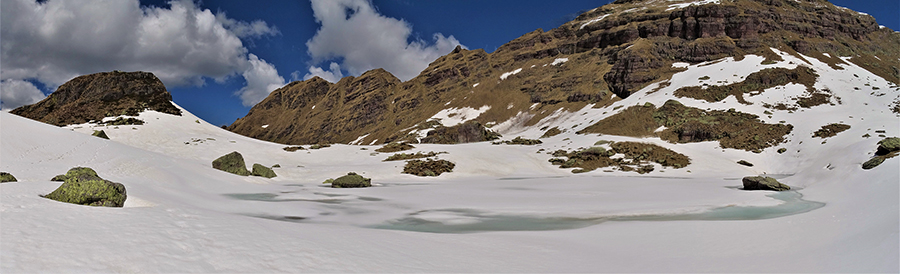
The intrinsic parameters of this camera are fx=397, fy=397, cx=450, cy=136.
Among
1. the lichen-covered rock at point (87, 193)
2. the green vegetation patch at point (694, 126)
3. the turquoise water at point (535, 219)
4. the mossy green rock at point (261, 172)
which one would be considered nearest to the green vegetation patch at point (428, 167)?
the mossy green rock at point (261, 172)

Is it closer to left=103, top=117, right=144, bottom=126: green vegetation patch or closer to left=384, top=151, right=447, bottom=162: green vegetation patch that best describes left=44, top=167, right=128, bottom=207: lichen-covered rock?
left=384, top=151, right=447, bottom=162: green vegetation patch

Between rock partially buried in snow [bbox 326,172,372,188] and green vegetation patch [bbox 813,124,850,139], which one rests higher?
green vegetation patch [bbox 813,124,850,139]

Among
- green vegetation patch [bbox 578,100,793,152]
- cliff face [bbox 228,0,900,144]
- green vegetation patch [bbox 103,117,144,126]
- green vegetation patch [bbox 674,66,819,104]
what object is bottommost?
green vegetation patch [bbox 103,117,144,126]

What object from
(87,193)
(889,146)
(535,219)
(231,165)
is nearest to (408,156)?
(231,165)

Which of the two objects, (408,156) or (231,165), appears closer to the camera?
(231,165)

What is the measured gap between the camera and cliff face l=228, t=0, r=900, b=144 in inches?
2886

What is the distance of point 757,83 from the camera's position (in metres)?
50.2

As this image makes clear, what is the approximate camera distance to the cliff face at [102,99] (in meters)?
30.8

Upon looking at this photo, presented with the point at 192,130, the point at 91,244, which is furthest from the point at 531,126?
the point at 91,244

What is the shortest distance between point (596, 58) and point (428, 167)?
74.5 metres

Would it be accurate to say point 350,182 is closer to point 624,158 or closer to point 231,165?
point 231,165

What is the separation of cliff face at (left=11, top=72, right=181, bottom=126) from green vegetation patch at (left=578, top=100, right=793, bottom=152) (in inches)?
1675

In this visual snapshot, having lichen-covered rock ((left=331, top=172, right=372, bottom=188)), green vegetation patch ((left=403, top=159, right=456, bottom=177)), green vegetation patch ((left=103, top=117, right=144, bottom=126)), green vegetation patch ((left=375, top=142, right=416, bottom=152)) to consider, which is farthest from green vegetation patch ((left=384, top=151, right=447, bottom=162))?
green vegetation patch ((left=103, top=117, right=144, bottom=126))

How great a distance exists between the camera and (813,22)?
267ft
